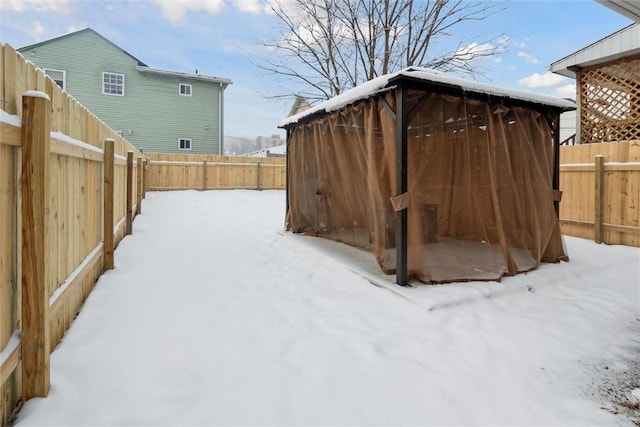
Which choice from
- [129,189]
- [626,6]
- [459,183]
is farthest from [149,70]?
[626,6]

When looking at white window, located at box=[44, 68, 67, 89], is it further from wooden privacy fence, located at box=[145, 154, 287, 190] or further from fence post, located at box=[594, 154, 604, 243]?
fence post, located at box=[594, 154, 604, 243]

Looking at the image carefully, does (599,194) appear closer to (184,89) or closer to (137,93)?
(184,89)

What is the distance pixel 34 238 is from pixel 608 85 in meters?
10.4

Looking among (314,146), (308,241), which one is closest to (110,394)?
(308,241)

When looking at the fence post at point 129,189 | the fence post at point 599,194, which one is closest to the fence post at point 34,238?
the fence post at point 129,189

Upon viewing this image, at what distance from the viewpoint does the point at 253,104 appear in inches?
467

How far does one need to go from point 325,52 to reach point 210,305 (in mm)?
9588

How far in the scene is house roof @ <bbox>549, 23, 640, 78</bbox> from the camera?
281 inches

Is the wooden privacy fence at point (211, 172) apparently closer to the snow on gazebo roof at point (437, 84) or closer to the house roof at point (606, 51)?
the snow on gazebo roof at point (437, 84)

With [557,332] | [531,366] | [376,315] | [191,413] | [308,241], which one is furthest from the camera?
[308,241]

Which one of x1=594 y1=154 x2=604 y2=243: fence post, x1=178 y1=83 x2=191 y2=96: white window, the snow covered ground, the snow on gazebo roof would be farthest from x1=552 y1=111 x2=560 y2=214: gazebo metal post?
x1=178 y1=83 x2=191 y2=96: white window

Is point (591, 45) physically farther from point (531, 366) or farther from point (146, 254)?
point (146, 254)

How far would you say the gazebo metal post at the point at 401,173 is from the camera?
3102 millimetres

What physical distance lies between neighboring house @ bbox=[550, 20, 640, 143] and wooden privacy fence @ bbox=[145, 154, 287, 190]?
29.5 feet
